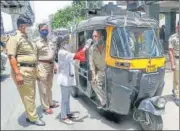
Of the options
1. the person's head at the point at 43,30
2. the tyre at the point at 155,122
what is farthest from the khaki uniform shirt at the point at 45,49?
the tyre at the point at 155,122

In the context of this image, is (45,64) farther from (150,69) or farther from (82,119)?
(150,69)

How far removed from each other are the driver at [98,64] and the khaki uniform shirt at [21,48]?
3.70ft

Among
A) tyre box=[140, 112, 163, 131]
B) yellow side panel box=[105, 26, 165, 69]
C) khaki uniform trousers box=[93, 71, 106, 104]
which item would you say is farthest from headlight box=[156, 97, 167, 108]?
khaki uniform trousers box=[93, 71, 106, 104]

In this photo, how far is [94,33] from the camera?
6066 millimetres

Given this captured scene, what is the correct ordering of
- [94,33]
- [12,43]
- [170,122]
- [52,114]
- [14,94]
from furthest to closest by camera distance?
[14,94] → [52,114] → [94,33] → [170,122] → [12,43]

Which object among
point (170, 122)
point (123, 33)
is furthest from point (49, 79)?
point (170, 122)

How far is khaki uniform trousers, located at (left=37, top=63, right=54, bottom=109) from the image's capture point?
650 centimetres

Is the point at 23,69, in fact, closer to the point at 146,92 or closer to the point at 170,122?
the point at 146,92

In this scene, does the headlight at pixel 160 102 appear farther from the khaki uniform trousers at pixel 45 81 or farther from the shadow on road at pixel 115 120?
the khaki uniform trousers at pixel 45 81

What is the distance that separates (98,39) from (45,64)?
3.97ft

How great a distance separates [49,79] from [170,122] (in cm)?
255

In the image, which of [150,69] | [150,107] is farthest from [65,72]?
[150,107]

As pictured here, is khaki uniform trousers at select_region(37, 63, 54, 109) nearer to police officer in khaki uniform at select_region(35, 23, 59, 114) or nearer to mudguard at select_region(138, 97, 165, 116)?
police officer in khaki uniform at select_region(35, 23, 59, 114)

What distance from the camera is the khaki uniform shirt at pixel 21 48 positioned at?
208 inches
